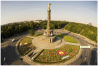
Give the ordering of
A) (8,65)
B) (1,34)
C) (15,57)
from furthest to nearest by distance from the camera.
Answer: (1,34) < (15,57) < (8,65)

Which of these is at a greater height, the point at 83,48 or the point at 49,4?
the point at 49,4

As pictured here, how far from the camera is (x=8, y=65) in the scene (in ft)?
78.1

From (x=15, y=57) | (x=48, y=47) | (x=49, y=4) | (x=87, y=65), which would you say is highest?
(x=49, y=4)

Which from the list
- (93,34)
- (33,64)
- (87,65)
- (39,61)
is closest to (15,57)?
(33,64)

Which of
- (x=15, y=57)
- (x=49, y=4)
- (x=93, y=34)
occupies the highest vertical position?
(x=49, y=4)

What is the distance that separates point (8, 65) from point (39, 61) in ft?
46.1

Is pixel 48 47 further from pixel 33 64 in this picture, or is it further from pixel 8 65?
pixel 8 65

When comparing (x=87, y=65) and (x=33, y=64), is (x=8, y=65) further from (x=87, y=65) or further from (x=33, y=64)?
(x=87, y=65)

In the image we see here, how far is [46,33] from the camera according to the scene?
45.7 meters

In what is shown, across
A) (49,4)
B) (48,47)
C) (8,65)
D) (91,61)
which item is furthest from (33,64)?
(49,4)

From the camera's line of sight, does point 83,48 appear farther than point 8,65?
Yes

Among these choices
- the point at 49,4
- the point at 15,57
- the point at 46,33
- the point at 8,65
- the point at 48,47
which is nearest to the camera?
→ the point at 8,65

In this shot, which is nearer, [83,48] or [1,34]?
[83,48]

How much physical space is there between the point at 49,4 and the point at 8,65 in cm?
4446
